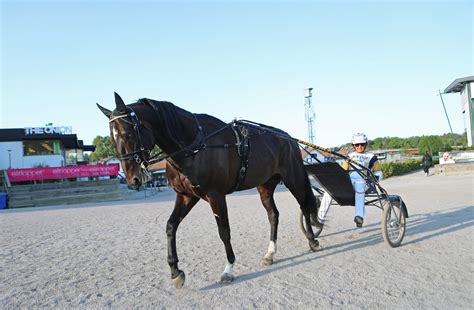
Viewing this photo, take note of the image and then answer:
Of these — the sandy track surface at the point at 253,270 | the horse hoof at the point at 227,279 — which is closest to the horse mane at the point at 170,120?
the horse hoof at the point at 227,279

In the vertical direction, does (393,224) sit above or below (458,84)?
→ below

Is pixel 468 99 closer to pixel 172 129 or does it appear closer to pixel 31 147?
pixel 172 129

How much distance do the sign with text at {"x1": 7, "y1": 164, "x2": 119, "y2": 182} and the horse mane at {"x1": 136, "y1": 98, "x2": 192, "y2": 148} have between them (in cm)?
2114

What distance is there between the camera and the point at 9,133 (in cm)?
3656

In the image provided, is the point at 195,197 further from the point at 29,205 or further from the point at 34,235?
the point at 29,205

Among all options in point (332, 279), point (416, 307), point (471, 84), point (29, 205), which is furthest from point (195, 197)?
point (471, 84)

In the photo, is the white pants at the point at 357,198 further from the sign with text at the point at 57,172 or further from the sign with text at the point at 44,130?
the sign with text at the point at 44,130

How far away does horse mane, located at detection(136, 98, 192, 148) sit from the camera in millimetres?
4055

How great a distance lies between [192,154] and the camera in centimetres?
416

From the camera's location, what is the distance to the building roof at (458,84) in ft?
134

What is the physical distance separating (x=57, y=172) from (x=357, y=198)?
21870 mm

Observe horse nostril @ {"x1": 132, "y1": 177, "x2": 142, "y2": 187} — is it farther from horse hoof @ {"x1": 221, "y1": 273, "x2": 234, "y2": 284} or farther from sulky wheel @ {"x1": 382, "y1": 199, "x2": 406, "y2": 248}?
sulky wheel @ {"x1": 382, "y1": 199, "x2": 406, "y2": 248}

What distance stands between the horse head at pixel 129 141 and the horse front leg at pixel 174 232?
0.94 metres

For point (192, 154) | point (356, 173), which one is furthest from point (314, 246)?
point (192, 154)
